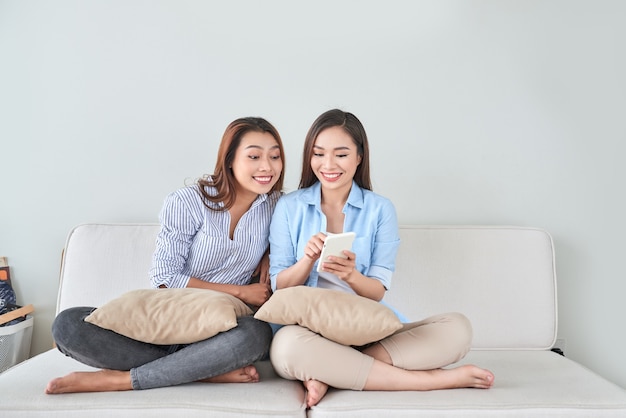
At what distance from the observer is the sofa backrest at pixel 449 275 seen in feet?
7.32

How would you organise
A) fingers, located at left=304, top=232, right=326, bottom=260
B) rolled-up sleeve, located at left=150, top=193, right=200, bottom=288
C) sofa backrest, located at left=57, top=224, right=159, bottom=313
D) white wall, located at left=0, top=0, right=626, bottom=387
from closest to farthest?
fingers, located at left=304, top=232, right=326, bottom=260
rolled-up sleeve, located at left=150, top=193, right=200, bottom=288
sofa backrest, located at left=57, top=224, right=159, bottom=313
white wall, located at left=0, top=0, right=626, bottom=387

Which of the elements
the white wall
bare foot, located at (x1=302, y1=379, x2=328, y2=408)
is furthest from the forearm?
the white wall

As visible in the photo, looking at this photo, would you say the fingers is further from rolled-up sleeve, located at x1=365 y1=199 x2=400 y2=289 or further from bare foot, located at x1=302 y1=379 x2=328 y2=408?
bare foot, located at x1=302 y1=379 x2=328 y2=408

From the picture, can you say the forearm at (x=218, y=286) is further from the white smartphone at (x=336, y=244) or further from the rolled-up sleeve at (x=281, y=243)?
the white smartphone at (x=336, y=244)

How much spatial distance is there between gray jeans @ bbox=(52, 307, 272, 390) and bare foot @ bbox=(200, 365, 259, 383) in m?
0.03

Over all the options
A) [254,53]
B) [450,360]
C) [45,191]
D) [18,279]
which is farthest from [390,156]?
[18,279]

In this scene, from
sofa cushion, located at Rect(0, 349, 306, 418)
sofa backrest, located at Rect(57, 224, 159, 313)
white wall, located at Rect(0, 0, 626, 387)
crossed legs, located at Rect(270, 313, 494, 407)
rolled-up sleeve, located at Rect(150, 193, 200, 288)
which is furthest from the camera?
white wall, located at Rect(0, 0, 626, 387)

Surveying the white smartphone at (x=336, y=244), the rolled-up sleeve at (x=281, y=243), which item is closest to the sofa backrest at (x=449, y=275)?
the rolled-up sleeve at (x=281, y=243)

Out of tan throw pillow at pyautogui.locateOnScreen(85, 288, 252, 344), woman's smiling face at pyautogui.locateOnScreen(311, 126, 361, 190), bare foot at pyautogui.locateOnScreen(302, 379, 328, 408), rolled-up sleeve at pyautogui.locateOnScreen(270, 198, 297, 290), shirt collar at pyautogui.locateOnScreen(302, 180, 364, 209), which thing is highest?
woman's smiling face at pyautogui.locateOnScreen(311, 126, 361, 190)

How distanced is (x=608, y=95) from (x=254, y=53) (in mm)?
1432

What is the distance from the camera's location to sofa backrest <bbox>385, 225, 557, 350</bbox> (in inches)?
88.0

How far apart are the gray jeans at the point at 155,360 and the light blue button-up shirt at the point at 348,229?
1.20ft

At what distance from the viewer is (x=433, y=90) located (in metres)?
2.52

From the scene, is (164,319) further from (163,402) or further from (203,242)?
(203,242)
